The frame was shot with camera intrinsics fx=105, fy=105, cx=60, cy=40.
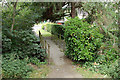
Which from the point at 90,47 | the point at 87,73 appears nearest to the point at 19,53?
the point at 87,73

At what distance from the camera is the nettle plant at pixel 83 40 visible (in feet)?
14.6

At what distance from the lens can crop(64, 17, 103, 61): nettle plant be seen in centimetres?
446

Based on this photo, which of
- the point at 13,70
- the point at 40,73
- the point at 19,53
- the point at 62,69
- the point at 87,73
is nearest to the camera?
the point at 13,70

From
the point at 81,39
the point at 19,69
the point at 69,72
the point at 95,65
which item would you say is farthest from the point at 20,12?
the point at 95,65

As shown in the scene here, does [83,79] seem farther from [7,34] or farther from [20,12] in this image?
[20,12]

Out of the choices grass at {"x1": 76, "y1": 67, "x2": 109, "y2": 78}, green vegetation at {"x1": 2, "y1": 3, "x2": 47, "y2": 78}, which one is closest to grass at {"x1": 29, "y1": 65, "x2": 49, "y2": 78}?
green vegetation at {"x1": 2, "y1": 3, "x2": 47, "y2": 78}

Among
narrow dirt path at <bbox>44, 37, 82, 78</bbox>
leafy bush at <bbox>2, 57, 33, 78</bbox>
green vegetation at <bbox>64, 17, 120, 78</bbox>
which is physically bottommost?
narrow dirt path at <bbox>44, 37, 82, 78</bbox>

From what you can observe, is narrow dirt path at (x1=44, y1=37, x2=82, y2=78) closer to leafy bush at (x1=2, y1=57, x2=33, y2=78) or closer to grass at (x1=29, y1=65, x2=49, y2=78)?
grass at (x1=29, y1=65, x2=49, y2=78)

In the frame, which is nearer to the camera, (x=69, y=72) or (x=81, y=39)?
(x=69, y=72)

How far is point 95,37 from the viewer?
4602 millimetres

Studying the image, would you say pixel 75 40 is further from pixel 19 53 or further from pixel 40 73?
pixel 19 53

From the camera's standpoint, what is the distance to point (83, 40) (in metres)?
4.46

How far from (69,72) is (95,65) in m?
1.21

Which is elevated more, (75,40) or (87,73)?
(75,40)
